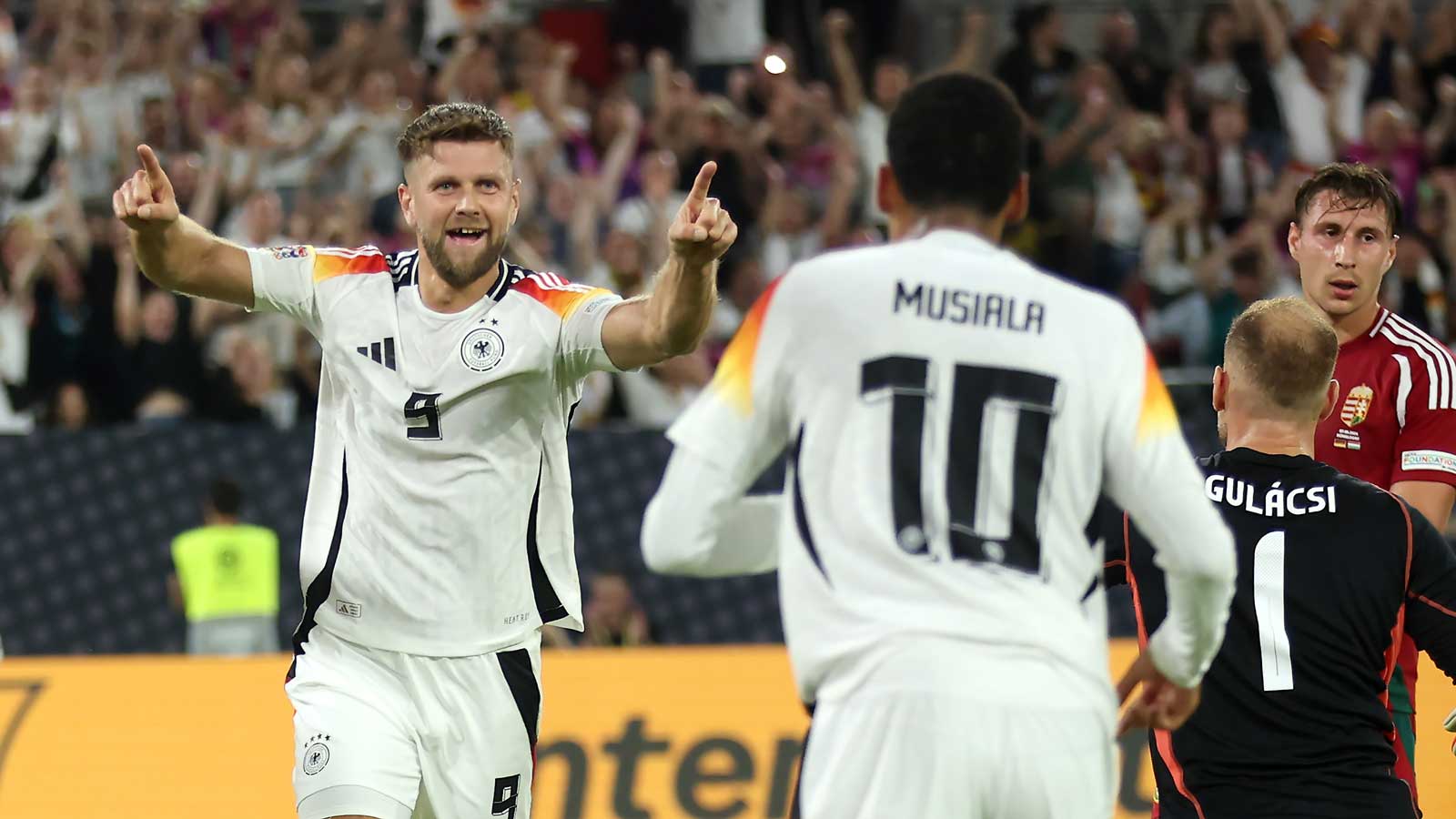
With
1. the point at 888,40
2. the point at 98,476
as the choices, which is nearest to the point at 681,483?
the point at 98,476

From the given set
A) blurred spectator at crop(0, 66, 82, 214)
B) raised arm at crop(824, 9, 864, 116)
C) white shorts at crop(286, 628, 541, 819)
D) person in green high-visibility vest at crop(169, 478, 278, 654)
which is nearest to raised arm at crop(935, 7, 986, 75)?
raised arm at crop(824, 9, 864, 116)

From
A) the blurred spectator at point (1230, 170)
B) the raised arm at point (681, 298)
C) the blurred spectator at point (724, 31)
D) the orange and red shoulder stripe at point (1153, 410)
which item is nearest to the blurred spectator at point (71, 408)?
the blurred spectator at point (724, 31)

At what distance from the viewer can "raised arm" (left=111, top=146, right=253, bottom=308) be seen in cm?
521

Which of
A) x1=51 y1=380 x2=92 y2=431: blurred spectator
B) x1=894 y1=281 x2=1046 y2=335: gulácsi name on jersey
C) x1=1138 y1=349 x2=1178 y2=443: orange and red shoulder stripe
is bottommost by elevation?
x1=51 y1=380 x2=92 y2=431: blurred spectator

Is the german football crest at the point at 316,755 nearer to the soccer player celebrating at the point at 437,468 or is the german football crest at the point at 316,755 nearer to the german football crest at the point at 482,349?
the soccer player celebrating at the point at 437,468

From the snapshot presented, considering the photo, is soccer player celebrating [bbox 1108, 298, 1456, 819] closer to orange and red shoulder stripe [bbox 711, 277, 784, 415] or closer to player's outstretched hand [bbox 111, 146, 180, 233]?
orange and red shoulder stripe [bbox 711, 277, 784, 415]

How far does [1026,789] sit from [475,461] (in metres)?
2.27

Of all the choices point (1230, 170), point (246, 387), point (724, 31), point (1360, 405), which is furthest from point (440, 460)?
point (724, 31)

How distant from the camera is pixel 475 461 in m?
5.27

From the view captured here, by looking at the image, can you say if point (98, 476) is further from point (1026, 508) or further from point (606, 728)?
point (1026, 508)

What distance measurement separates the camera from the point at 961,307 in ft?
11.6

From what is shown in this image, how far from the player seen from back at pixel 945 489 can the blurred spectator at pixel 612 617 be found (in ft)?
24.8

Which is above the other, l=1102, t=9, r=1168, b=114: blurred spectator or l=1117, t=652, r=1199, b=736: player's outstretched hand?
l=1102, t=9, r=1168, b=114: blurred spectator

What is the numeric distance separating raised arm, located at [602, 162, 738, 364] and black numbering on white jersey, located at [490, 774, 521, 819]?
1166 millimetres
